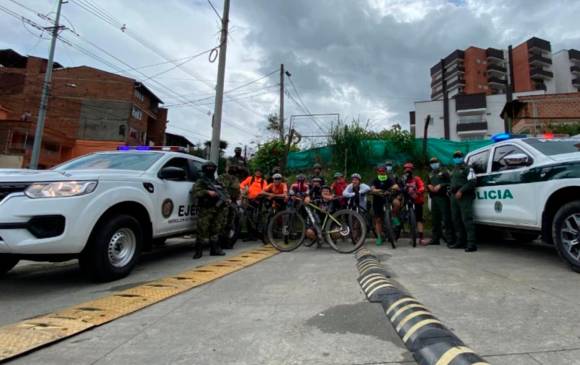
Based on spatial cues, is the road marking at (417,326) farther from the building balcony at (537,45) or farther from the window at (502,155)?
the building balcony at (537,45)

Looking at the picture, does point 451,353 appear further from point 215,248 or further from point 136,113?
point 136,113

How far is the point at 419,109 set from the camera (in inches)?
2005

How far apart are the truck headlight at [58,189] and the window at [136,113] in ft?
130

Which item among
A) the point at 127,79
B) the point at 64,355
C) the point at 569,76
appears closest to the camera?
the point at 64,355

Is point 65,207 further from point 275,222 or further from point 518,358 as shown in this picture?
point 518,358

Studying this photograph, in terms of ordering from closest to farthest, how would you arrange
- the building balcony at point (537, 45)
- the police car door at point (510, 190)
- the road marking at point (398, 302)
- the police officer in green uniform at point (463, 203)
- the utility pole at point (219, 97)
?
1. the road marking at point (398, 302)
2. the police car door at point (510, 190)
3. the police officer in green uniform at point (463, 203)
4. the utility pole at point (219, 97)
5. the building balcony at point (537, 45)

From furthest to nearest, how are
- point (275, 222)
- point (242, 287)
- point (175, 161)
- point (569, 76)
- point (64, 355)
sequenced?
point (569, 76) < point (275, 222) < point (175, 161) < point (242, 287) < point (64, 355)

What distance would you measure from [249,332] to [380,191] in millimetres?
4706

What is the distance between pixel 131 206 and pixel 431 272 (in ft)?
13.7

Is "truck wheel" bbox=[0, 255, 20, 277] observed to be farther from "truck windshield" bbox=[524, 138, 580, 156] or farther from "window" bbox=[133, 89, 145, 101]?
"window" bbox=[133, 89, 145, 101]

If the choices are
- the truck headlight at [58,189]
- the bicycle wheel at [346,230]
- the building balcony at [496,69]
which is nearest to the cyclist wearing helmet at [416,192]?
the bicycle wheel at [346,230]

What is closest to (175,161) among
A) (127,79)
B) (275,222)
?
(275,222)

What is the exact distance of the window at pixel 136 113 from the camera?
1561 inches

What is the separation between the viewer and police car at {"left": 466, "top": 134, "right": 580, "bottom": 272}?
13.8ft
